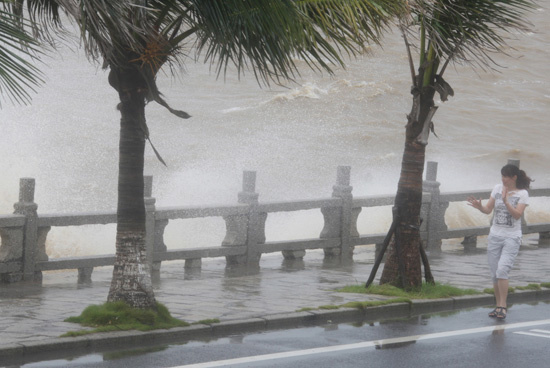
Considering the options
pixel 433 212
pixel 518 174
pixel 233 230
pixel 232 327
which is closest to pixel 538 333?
pixel 518 174

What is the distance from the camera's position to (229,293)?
11.7 m

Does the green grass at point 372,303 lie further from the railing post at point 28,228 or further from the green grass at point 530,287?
the railing post at point 28,228

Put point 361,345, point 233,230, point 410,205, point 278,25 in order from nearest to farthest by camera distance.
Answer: point 278,25 < point 361,345 < point 410,205 < point 233,230

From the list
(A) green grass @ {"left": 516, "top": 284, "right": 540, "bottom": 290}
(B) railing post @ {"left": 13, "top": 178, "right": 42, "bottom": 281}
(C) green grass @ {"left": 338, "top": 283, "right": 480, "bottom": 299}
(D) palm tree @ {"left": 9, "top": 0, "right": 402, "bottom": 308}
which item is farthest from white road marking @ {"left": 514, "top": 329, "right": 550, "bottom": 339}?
(B) railing post @ {"left": 13, "top": 178, "right": 42, "bottom": 281}

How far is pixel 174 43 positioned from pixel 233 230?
5.77 m

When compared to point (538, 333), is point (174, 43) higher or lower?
higher

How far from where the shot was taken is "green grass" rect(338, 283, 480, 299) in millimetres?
11703

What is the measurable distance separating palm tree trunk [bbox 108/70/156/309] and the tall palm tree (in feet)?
11.0

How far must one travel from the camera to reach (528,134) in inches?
2080

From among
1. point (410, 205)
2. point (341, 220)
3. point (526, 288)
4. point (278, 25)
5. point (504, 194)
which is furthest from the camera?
point (341, 220)

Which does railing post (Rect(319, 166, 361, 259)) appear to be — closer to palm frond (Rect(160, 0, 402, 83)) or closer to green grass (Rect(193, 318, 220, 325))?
green grass (Rect(193, 318, 220, 325))

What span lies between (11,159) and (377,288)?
28038mm

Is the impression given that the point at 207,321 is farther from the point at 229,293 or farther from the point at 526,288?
the point at 526,288

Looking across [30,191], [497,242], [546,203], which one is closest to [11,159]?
[546,203]
